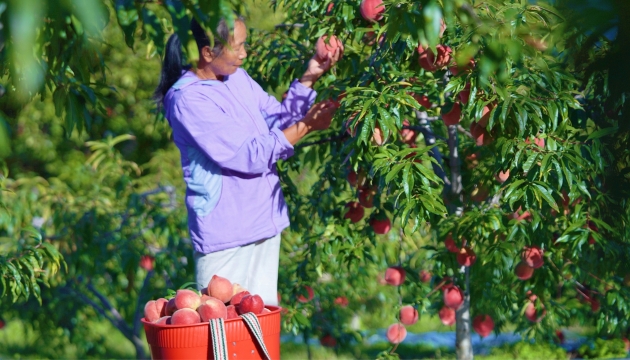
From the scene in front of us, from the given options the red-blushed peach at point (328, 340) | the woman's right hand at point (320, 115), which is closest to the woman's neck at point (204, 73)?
the woman's right hand at point (320, 115)

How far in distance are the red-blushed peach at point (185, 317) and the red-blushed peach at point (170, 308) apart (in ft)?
0.39

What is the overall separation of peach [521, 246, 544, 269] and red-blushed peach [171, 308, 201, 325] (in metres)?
1.41

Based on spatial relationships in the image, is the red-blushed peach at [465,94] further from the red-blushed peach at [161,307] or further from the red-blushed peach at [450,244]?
the red-blushed peach at [161,307]

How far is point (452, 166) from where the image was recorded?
314 centimetres

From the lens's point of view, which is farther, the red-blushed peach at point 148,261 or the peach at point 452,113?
the red-blushed peach at point 148,261

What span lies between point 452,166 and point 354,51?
0.59 metres

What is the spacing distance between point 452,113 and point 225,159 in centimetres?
76

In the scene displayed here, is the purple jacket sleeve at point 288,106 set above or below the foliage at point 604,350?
above

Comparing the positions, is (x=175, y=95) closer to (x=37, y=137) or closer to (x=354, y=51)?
(x=354, y=51)

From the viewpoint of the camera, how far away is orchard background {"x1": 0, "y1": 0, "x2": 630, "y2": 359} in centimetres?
138

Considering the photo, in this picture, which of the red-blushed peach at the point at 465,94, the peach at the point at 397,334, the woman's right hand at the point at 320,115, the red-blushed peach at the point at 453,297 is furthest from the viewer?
the peach at the point at 397,334

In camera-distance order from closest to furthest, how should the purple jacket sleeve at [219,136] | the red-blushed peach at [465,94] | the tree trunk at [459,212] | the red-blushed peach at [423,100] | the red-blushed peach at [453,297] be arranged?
→ the red-blushed peach at [465,94]
the purple jacket sleeve at [219,136]
the red-blushed peach at [423,100]
the tree trunk at [459,212]
the red-blushed peach at [453,297]

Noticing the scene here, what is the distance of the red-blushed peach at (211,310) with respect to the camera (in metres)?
2.18

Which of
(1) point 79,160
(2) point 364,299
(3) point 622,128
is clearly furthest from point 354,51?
(1) point 79,160
